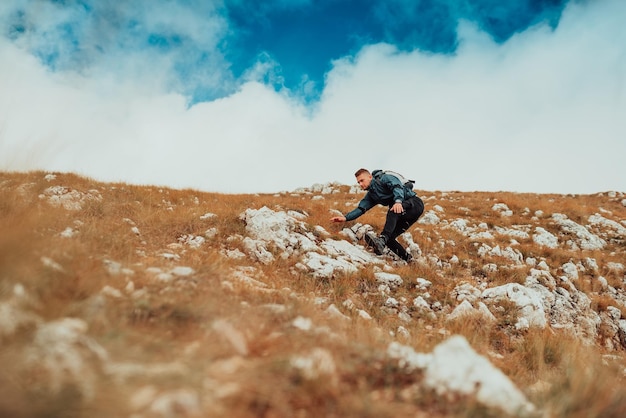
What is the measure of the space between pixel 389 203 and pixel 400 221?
20.2 inches

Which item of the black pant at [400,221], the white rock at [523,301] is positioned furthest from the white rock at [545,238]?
the black pant at [400,221]

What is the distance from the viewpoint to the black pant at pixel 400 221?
8.80m

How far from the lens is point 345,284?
279 inches

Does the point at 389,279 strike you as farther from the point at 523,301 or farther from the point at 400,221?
the point at 523,301

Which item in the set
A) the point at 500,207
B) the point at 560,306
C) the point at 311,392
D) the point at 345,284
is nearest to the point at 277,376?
the point at 311,392

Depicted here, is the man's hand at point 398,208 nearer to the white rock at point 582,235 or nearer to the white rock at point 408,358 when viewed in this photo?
the white rock at point 408,358

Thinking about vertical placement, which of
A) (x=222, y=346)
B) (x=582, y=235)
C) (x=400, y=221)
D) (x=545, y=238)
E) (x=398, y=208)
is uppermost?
(x=398, y=208)

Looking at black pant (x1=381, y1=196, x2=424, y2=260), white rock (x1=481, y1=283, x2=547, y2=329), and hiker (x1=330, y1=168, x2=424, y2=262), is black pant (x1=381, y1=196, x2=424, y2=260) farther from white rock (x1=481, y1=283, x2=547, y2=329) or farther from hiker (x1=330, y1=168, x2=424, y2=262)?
white rock (x1=481, y1=283, x2=547, y2=329)

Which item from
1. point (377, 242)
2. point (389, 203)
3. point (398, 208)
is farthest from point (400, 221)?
point (398, 208)

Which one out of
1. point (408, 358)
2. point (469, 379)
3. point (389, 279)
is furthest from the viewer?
point (389, 279)

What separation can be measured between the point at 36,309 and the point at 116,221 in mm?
5638

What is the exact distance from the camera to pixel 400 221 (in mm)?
9148

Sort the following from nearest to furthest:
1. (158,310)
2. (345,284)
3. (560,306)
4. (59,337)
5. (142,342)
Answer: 1. (59,337)
2. (142,342)
3. (158,310)
4. (345,284)
5. (560,306)

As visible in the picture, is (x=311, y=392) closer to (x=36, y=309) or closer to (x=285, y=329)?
(x=285, y=329)
